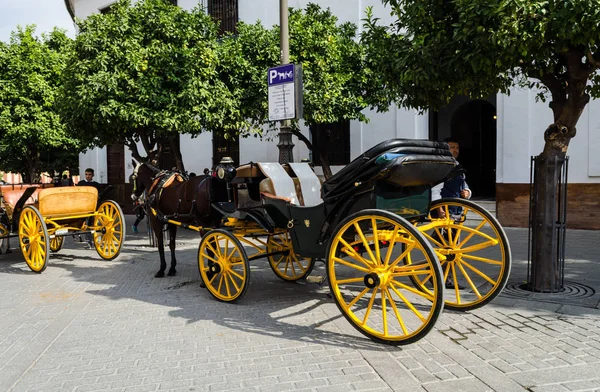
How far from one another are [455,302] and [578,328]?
106 centimetres

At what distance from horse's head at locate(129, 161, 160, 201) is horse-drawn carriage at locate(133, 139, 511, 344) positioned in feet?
2.84

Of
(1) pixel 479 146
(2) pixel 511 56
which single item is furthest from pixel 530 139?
(2) pixel 511 56

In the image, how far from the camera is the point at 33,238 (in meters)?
7.61

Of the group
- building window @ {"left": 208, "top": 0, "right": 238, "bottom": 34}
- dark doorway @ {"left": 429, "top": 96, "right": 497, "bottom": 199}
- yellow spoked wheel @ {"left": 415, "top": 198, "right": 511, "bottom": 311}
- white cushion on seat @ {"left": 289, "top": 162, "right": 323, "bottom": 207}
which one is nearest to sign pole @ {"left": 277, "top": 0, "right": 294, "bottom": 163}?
white cushion on seat @ {"left": 289, "top": 162, "right": 323, "bottom": 207}

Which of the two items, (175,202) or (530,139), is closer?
(175,202)

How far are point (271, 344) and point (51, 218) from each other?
5338 mm

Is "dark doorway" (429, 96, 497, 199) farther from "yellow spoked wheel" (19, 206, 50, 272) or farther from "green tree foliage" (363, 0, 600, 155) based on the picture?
"yellow spoked wheel" (19, 206, 50, 272)

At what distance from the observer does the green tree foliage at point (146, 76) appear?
989 cm

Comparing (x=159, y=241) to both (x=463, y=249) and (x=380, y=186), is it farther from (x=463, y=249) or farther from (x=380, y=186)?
(x=463, y=249)

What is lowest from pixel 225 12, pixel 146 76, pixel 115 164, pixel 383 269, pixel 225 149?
pixel 383 269

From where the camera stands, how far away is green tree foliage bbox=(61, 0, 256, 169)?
989cm

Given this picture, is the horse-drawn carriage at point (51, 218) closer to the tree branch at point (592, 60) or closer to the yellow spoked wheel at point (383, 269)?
the yellow spoked wheel at point (383, 269)

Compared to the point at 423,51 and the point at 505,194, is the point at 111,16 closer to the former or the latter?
the point at 423,51

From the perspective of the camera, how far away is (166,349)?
13.3 feet
